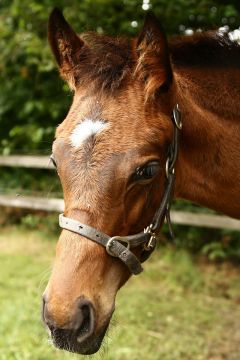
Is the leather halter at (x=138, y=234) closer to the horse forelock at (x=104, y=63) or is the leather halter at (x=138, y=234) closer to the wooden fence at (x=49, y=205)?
the horse forelock at (x=104, y=63)

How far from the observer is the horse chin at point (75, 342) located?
196cm

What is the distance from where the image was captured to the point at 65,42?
8.58ft

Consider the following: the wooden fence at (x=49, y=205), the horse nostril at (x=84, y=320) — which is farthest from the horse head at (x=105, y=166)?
the wooden fence at (x=49, y=205)

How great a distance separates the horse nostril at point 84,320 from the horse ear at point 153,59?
1083 millimetres

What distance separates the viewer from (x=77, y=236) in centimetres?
205

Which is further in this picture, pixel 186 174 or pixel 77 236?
pixel 186 174

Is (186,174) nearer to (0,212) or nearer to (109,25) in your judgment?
(109,25)

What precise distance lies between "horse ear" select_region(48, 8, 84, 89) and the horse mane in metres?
0.06

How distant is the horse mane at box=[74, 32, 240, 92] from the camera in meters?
2.35

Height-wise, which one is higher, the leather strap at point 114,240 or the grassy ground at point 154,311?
the leather strap at point 114,240

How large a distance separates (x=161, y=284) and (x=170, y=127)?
3.84 meters

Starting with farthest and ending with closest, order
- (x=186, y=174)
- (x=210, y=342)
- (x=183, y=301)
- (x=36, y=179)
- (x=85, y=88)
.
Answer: (x=36, y=179) → (x=183, y=301) → (x=210, y=342) → (x=186, y=174) → (x=85, y=88)

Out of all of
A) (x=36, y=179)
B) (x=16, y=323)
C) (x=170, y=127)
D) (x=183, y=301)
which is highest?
(x=170, y=127)

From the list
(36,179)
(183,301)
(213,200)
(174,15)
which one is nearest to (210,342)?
(183,301)
